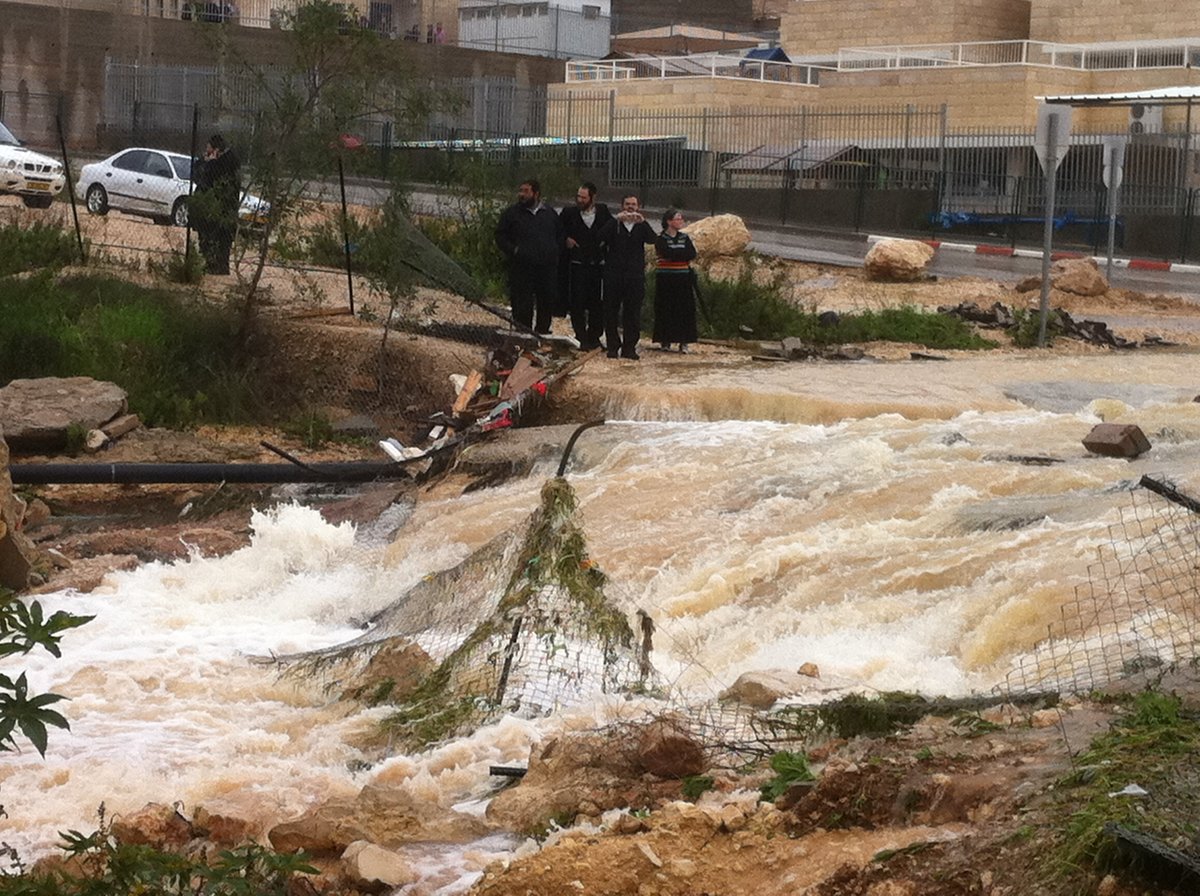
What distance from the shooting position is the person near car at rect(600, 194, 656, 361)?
18234mm

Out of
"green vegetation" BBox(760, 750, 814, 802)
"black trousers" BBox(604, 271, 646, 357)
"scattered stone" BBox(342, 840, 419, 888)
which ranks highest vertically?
"black trousers" BBox(604, 271, 646, 357)

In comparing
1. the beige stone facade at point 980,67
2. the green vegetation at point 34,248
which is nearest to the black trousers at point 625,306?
the green vegetation at point 34,248

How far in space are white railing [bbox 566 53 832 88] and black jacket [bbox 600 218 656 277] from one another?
30.6 meters

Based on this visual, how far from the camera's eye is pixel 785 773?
6.94 meters

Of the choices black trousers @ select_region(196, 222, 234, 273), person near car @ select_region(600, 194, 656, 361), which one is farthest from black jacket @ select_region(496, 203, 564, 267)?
black trousers @ select_region(196, 222, 234, 273)

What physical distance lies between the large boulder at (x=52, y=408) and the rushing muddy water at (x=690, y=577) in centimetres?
297

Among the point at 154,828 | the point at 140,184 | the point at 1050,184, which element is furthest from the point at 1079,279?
the point at 154,828

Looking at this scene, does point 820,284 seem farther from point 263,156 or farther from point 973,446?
point 973,446

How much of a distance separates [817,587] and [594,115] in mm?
33166

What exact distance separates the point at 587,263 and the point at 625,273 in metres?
0.44

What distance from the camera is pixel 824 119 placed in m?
40.3

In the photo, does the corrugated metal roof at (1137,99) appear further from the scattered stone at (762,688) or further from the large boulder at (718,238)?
the scattered stone at (762,688)

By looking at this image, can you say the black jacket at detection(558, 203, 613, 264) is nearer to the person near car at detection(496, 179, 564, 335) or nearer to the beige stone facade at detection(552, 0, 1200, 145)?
the person near car at detection(496, 179, 564, 335)

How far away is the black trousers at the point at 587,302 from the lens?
60.6 feet
